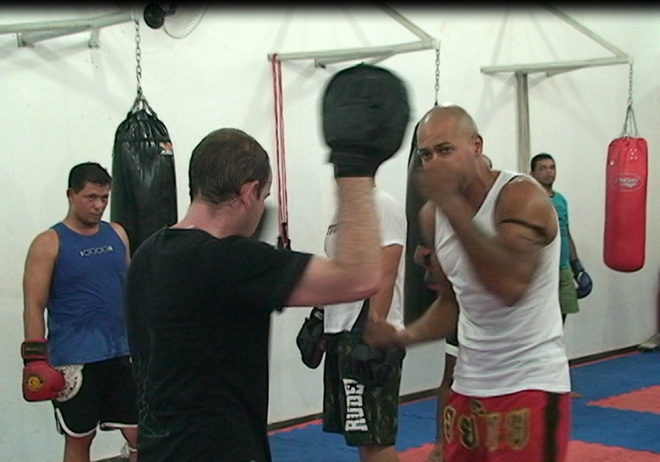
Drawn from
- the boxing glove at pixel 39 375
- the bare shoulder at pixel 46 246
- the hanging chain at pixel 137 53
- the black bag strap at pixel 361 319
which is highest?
the hanging chain at pixel 137 53

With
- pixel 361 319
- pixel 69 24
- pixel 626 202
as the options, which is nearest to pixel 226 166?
pixel 361 319

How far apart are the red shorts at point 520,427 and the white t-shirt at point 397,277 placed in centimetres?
80

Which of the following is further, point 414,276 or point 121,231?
point 414,276

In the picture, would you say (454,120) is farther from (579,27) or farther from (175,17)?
(579,27)

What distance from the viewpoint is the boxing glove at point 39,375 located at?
3328 millimetres

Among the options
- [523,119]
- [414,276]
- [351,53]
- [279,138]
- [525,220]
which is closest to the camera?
[525,220]

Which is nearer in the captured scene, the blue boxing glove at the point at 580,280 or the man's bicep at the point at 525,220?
the man's bicep at the point at 525,220

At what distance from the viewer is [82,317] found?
351 centimetres

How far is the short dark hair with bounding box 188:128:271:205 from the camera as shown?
1.72 m

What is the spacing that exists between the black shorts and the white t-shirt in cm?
82

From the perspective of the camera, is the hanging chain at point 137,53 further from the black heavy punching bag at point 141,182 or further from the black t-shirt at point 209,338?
the black t-shirt at point 209,338

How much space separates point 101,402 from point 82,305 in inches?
15.1

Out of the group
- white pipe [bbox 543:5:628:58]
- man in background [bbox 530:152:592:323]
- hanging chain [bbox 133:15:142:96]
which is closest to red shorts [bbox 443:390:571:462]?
hanging chain [bbox 133:15:142:96]

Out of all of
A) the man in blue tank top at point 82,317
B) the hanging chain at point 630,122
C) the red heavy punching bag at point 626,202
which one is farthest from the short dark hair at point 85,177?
the hanging chain at point 630,122
